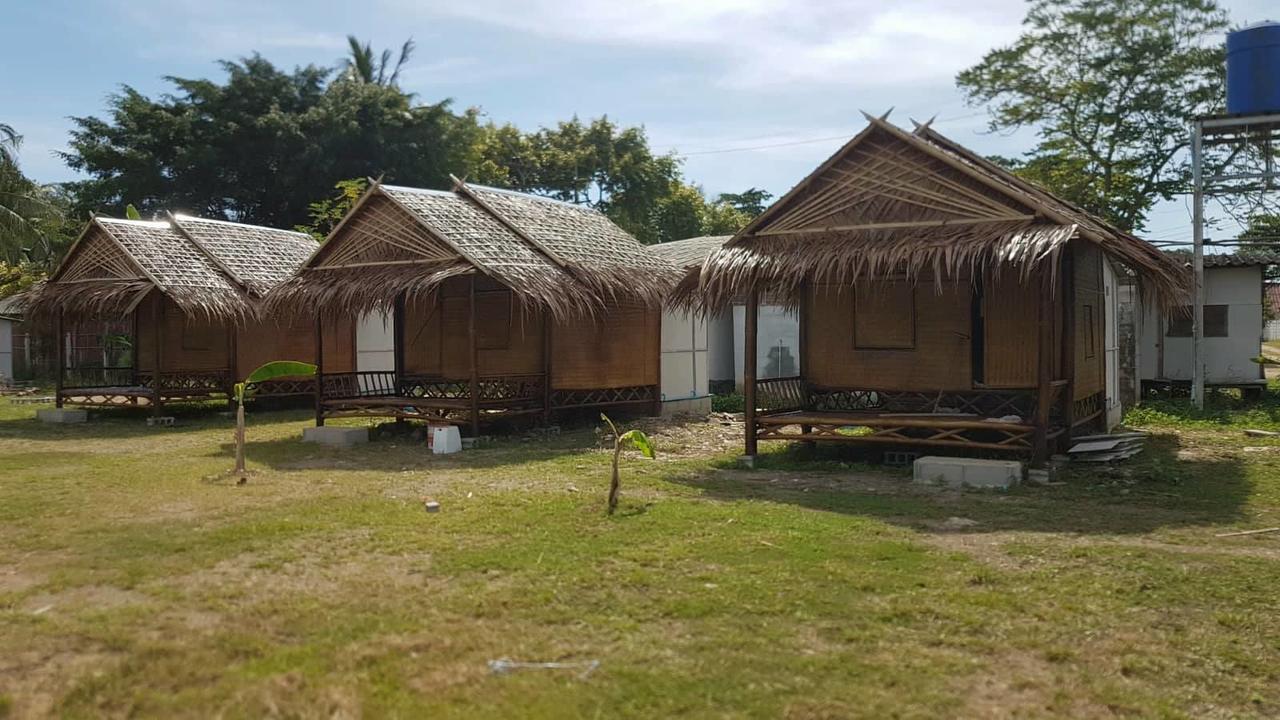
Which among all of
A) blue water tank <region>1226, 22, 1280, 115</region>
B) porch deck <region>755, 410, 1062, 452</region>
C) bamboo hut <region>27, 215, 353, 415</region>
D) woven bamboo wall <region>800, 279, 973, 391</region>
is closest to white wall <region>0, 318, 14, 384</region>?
bamboo hut <region>27, 215, 353, 415</region>

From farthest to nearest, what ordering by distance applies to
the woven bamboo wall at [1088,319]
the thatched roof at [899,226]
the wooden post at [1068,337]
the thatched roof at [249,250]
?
the thatched roof at [249,250] → the woven bamboo wall at [1088,319] → the wooden post at [1068,337] → the thatched roof at [899,226]

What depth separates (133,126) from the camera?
31188mm

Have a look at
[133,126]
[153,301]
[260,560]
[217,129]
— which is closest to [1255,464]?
[260,560]

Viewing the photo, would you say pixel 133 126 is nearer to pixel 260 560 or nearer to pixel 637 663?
pixel 260 560

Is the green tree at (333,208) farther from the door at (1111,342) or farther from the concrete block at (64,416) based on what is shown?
the door at (1111,342)

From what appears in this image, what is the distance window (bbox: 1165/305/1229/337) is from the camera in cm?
1798

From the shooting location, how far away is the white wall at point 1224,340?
700 inches

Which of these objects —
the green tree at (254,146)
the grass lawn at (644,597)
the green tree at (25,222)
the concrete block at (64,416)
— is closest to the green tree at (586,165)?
the green tree at (254,146)

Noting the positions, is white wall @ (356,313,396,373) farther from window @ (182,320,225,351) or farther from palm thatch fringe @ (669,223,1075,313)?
palm thatch fringe @ (669,223,1075,313)

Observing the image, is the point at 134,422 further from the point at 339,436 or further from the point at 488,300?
the point at 488,300

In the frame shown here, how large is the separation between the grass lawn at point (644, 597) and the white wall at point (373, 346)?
31.6 ft

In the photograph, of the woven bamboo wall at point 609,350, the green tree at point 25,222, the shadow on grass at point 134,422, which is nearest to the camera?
the woven bamboo wall at point 609,350

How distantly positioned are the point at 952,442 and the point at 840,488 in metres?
1.40

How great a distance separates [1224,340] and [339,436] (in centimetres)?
1525
